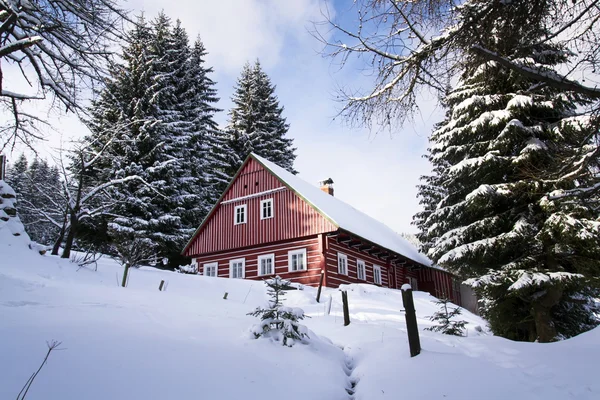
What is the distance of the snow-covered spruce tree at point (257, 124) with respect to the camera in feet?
115

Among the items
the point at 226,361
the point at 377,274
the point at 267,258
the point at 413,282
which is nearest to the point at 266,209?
the point at 267,258

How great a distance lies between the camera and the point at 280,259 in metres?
19.8

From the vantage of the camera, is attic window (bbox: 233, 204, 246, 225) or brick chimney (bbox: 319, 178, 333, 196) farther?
brick chimney (bbox: 319, 178, 333, 196)

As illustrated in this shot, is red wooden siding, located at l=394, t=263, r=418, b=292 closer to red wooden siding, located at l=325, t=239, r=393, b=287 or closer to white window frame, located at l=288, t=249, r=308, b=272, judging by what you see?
red wooden siding, located at l=325, t=239, r=393, b=287

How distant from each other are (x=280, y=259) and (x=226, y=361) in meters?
15.7

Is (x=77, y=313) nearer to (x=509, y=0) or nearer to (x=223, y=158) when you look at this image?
(x=509, y=0)

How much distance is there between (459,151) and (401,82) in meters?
7.33

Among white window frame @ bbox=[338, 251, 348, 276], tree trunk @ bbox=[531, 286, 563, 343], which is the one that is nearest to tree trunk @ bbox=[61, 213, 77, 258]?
white window frame @ bbox=[338, 251, 348, 276]

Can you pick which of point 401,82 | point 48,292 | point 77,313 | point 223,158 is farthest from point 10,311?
point 223,158

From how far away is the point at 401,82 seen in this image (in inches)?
193

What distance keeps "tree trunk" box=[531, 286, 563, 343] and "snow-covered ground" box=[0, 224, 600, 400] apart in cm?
407

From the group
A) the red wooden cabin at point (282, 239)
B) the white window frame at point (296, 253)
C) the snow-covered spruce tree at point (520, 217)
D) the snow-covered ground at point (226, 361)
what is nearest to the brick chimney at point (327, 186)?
the red wooden cabin at point (282, 239)

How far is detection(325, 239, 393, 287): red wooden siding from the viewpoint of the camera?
18344mm

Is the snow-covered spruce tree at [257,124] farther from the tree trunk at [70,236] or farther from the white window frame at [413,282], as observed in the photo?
the tree trunk at [70,236]
